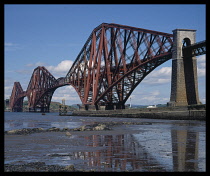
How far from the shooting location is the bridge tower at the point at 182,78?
62.1 meters

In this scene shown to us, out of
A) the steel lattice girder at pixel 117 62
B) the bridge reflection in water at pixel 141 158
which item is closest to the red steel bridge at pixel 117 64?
the steel lattice girder at pixel 117 62

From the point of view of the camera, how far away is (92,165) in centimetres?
1382

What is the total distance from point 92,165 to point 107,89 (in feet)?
286

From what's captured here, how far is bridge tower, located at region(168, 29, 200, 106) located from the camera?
2443 inches

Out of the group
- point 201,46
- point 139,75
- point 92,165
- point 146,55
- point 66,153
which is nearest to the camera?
point 92,165

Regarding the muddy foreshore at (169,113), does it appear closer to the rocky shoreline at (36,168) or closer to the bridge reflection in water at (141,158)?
the bridge reflection in water at (141,158)

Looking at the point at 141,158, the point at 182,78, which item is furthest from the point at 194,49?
the point at 141,158

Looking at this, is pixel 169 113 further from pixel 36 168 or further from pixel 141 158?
pixel 36 168

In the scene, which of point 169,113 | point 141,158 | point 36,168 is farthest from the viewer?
point 169,113

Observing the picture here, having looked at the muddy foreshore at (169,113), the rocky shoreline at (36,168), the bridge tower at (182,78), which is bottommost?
the rocky shoreline at (36,168)

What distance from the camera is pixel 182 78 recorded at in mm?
62719

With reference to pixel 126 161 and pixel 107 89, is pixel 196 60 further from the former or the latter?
pixel 126 161

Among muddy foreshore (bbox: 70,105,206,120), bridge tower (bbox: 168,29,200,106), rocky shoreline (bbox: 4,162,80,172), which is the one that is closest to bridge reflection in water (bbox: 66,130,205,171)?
rocky shoreline (bbox: 4,162,80,172)
